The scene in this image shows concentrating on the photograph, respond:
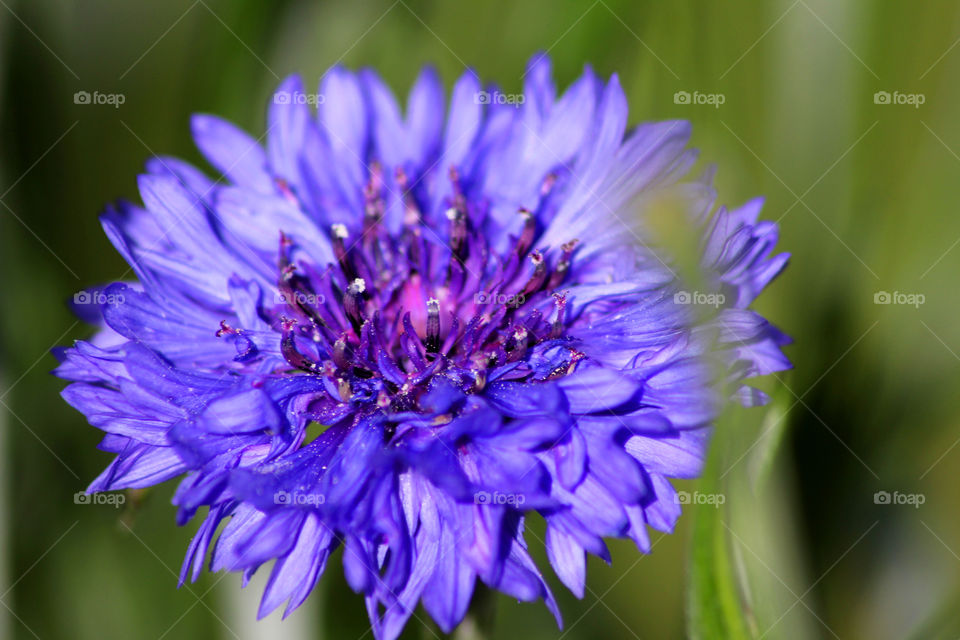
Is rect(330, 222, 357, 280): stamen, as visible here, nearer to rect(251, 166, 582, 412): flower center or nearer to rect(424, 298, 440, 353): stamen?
rect(251, 166, 582, 412): flower center

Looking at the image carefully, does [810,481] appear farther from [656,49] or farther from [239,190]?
[239,190]

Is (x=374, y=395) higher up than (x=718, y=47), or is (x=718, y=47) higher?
(x=718, y=47)

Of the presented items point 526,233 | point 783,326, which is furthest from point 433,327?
point 783,326

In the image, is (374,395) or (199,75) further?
(199,75)

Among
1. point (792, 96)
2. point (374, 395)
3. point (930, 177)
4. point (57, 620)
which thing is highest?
point (792, 96)

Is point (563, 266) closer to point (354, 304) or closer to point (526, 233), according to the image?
point (526, 233)

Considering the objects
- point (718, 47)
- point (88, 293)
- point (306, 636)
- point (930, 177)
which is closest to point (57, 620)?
point (306, 636)

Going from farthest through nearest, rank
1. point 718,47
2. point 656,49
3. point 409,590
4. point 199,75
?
point 199,75 < point 656,49 < point 718,47 < point 409,590
